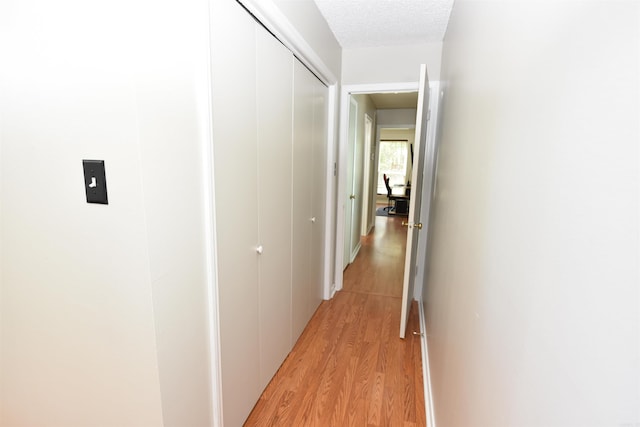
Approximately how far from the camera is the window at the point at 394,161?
961 centimetres

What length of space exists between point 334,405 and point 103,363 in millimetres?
1214

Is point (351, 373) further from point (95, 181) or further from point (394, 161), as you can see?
point (394, 161)

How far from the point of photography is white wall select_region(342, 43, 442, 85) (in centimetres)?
267

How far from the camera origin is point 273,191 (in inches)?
67.3

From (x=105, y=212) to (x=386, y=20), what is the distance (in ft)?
7.33

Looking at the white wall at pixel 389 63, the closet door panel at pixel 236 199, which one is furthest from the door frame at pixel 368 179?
the closet door panel at pixel 236 199

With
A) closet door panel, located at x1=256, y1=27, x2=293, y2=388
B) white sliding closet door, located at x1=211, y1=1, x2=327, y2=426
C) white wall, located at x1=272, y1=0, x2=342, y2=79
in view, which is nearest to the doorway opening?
white wall, located at x1=272, y1=0, x2=342, y2=79

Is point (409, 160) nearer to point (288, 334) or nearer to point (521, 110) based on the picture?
point (288, 334)

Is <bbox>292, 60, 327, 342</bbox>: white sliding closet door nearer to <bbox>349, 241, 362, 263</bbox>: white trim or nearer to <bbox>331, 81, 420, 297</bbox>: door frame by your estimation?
<bbox>331, 81, 420, 297</bbox>: door frame

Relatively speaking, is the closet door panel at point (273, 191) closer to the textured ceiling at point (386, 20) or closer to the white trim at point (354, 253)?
the textured ceiling at point (386, 20)

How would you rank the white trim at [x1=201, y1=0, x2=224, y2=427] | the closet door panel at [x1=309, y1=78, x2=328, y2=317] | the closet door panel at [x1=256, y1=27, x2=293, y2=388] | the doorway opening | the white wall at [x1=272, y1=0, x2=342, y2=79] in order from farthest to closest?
the doorway opening, the closet door panel at [x1=309, y1=78, x2=328, y2=317], the white wall at [x1=272, y1=0, x2=342, y2=79], the closet door panel at [x1=256, y1=27, x2=293, y2=388], the white trim at [x1=201, y1=0, x2=224, y2=427]

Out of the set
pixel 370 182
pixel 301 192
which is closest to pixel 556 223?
pixel 301 192

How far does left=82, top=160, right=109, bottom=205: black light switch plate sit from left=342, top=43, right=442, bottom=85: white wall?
2.43 meters

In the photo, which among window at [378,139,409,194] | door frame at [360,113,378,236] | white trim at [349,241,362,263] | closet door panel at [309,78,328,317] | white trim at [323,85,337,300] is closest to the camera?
closet door panel at [309,78,328,317]
